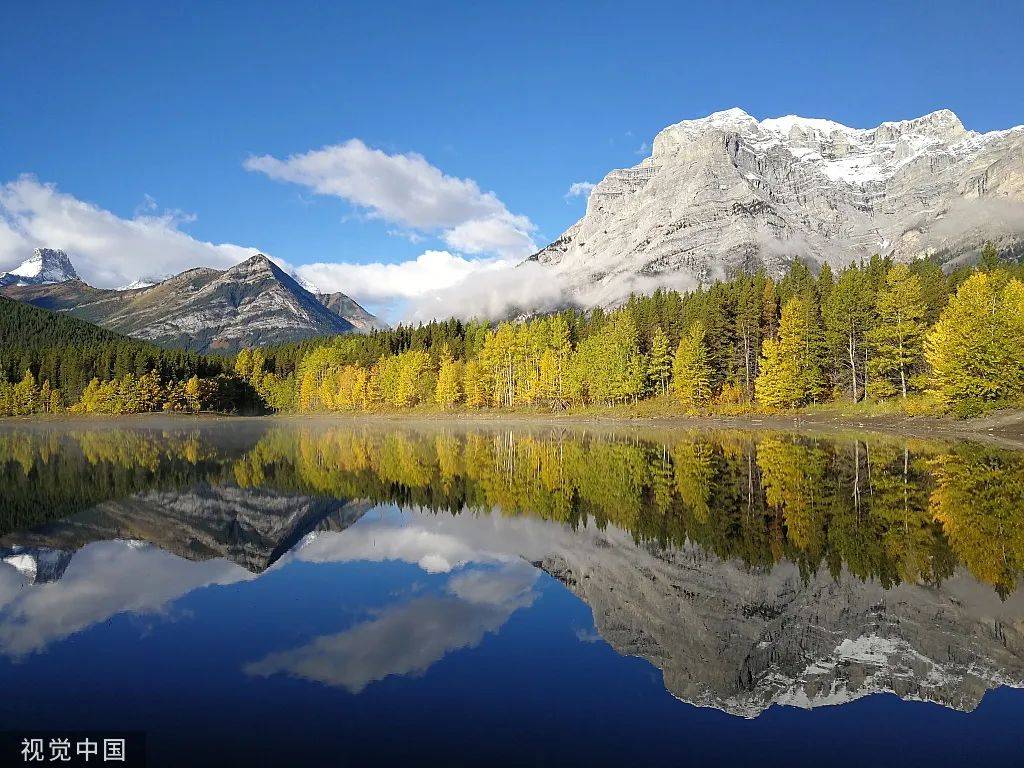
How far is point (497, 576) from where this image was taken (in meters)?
15.6

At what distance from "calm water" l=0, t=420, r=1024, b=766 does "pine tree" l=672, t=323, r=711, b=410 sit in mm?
62684

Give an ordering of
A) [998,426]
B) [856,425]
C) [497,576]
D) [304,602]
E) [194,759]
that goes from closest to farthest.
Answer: [194,759] < [304,602] < [497,576] < [998,426] < [856,425]

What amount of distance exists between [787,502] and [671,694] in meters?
14.9

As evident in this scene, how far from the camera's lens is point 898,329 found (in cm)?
6925

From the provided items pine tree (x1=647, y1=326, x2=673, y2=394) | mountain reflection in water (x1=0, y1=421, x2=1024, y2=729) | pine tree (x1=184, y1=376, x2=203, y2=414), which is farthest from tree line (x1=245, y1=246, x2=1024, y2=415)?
pine tree (x1=184, y1=376, x2=203, y2=414)

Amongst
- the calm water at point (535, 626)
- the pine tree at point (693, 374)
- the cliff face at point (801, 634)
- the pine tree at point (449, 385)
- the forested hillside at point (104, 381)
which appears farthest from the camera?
the forested hillside at point (104, 381)

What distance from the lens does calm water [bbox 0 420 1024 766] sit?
7.82 m

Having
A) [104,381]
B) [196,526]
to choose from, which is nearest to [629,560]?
[196,526]

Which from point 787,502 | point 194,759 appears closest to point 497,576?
point 194,759

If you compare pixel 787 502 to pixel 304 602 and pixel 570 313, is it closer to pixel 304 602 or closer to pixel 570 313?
pixel 304 602

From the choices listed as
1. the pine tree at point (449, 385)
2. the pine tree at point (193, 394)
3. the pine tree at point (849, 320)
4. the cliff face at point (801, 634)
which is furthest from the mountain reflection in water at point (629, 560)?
the pine tree at point (193, 394)

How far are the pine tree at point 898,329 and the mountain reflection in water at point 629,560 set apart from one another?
40.4m

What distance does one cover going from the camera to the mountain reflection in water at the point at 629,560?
32.7 feet

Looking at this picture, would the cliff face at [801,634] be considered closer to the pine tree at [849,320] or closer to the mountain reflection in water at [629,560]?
the mountain reflection in water at [629,560]
